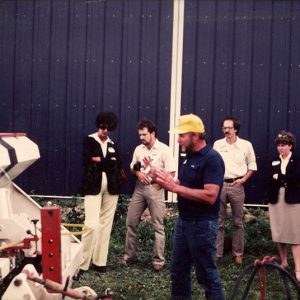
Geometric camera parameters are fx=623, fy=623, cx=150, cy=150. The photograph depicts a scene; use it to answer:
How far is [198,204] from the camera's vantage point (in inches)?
199

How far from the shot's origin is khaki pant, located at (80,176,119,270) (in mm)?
7000

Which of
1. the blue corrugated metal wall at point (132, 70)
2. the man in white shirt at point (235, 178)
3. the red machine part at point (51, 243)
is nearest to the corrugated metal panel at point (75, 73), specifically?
the blue corrugated metal wall at point (132, 70)

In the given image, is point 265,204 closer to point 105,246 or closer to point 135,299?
point 105,246

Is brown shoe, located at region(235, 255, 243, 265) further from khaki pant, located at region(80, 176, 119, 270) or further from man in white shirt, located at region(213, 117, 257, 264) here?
khaki pant, located at region(80, 176, 119, 270)

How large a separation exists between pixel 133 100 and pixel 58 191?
1920mm

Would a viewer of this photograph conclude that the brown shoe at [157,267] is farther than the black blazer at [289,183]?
Yes

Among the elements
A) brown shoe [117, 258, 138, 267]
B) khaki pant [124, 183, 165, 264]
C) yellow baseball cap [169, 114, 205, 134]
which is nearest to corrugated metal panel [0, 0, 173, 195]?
khaki pant [124, 183, 165, 264]

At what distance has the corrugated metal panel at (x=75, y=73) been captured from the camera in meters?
9.91

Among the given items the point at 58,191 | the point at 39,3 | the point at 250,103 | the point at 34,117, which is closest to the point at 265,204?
the point at 250,103

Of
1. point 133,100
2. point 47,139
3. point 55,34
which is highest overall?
point 55,34

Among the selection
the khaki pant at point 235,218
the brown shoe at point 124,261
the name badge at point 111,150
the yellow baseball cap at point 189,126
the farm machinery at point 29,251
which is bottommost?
the brown shoe at point 124,261

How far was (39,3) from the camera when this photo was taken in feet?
33.0

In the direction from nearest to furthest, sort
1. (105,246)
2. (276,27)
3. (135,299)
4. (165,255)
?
1. (135,299)
2. (105,246)
3. (165,255)
4. (276,27)

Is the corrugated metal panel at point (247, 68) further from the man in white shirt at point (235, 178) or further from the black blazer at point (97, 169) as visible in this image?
the black blazer at point (97, 169)
